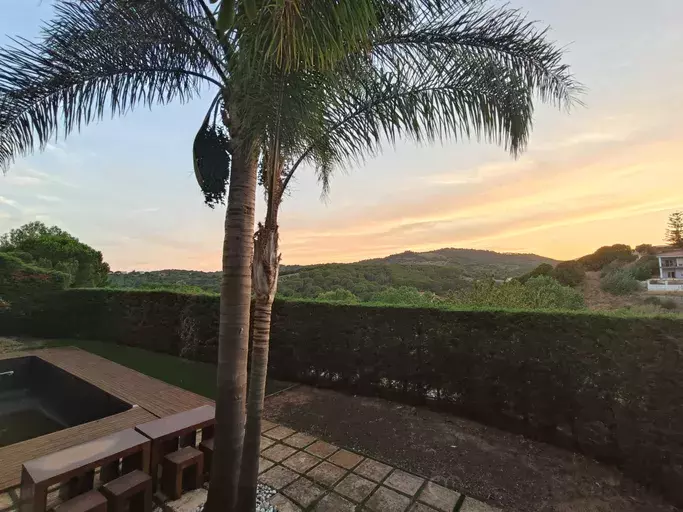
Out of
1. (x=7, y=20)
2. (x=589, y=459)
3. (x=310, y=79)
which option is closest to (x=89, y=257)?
(x=7, y=20)

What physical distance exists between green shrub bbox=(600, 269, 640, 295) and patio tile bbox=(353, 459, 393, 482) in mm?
37295

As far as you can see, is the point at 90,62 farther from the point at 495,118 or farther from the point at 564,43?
the point at 564,43

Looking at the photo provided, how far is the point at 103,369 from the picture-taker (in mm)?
7418

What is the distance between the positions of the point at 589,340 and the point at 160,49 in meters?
5.89

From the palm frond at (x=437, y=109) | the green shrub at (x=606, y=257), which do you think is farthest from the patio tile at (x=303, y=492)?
the green shrub at (x=606, y=257)

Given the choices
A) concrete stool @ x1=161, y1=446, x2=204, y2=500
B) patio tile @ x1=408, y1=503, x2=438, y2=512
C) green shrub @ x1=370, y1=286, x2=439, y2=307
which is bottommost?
patio tile @ x1=408, y1=503, x2=438, y2=512

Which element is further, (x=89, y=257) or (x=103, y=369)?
(x=89, y=257)

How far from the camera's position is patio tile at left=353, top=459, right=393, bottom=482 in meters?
3.37

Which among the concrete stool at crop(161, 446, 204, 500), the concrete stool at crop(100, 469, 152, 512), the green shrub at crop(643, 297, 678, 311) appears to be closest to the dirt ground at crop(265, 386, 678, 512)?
the concrete stool at crop(161, 446, 204, 500)

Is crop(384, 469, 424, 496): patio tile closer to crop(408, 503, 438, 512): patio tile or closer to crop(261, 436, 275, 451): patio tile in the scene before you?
crop(408, 503, 438, 512): patio tile

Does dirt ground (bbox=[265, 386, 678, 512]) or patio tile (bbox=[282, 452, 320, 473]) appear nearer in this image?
dirt ground (bbox=[265, 386, 678, 512])

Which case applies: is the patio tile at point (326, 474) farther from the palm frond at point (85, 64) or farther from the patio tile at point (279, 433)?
the palm frond at point (85, 64)

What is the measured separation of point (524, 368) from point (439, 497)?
7.03 feet

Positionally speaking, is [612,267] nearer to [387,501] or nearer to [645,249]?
[645,249]
